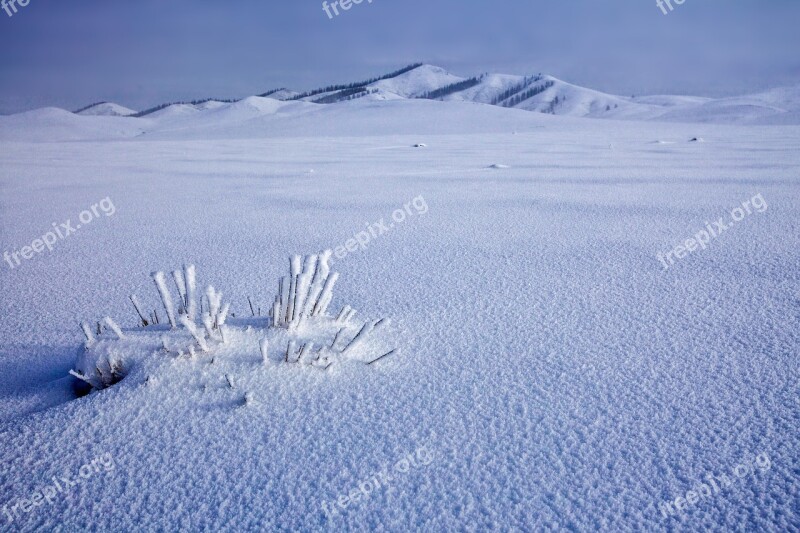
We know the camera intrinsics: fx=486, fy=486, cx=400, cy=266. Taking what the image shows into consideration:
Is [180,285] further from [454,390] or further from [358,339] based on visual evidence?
[454,390]

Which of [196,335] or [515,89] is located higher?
[515,89]

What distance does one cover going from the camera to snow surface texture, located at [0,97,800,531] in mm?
947

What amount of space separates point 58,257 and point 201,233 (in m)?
0.85

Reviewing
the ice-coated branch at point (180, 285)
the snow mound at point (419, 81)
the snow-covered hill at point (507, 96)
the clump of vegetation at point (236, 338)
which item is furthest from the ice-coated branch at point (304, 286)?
the snow mound at point (419, 81)

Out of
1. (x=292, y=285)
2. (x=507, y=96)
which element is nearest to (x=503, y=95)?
(x=507, y=96)

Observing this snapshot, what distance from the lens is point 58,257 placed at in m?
2.97

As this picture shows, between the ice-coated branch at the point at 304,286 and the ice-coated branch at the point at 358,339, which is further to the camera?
the ice-coated branch at the point at 304,286

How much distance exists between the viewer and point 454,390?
132 cm

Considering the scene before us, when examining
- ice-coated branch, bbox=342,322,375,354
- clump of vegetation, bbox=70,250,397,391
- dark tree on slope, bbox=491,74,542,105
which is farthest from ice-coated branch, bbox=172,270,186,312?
dark tree on slope, bbox=491,74,542,105

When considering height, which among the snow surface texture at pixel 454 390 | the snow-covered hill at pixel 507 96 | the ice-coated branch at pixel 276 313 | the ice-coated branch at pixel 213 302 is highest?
the snow-covered hill at pixel 507 96

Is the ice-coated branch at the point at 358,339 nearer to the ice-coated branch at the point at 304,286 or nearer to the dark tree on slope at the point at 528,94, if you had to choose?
the ice-coated branch at the point at 304,286

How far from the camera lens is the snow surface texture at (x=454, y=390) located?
947 millimetres

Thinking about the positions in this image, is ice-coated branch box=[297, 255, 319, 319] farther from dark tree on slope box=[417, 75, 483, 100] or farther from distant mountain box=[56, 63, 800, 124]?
dark tree on slope box=[417, 75, 483, 100]

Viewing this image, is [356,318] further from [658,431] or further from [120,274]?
[120,274]
